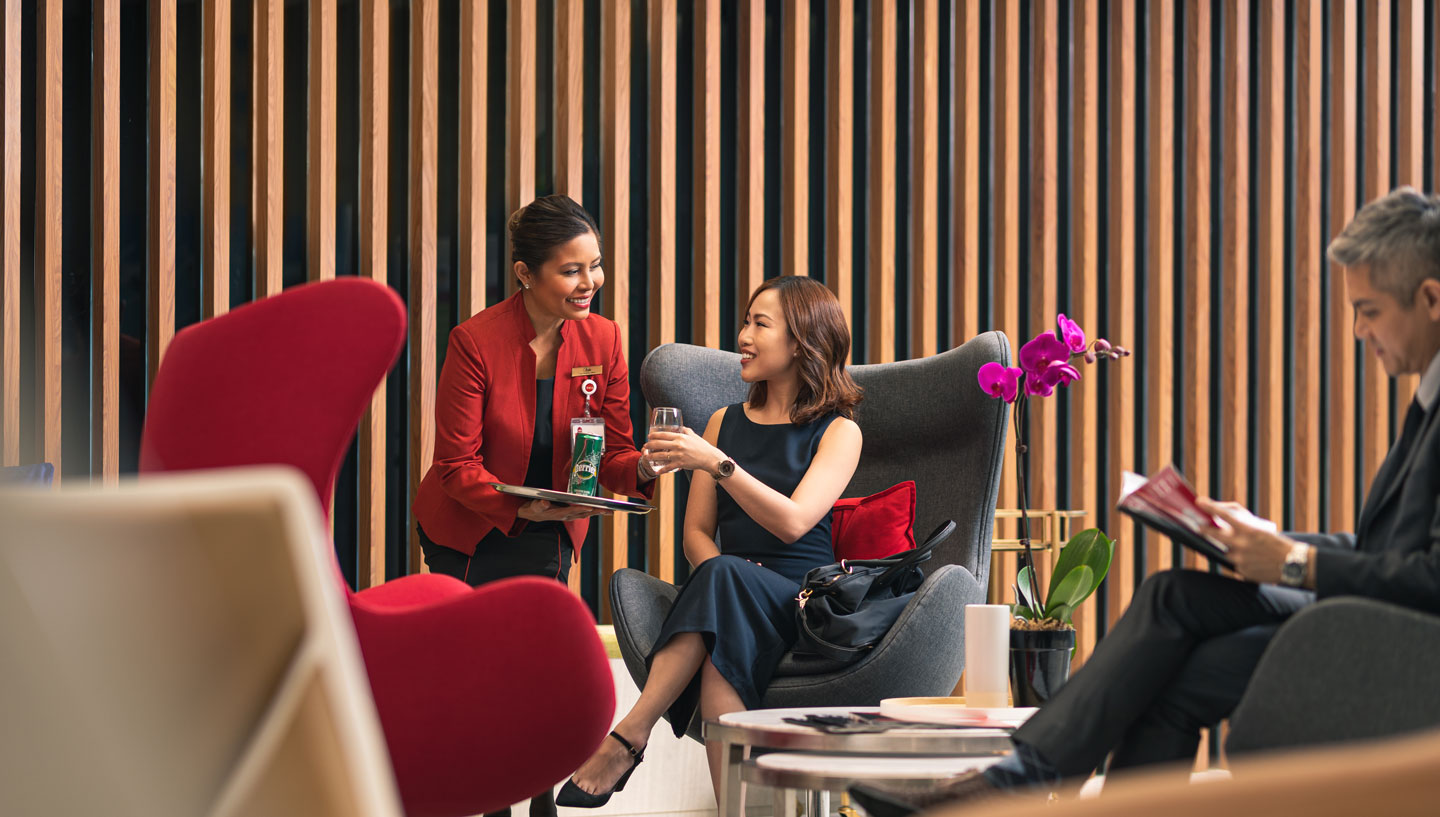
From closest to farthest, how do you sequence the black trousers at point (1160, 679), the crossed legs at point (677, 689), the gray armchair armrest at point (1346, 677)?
1. the gray armchair armrest at point (1346, 677)
2. the black trousers at point (1160, 679)
3. the crossed legs at point (677, 689)

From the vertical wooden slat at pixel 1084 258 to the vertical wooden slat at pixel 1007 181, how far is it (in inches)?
9.0

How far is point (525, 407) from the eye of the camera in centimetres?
312

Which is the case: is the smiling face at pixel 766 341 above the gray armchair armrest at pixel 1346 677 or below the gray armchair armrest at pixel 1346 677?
above

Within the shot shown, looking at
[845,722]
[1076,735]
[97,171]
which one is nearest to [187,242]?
[97,171]

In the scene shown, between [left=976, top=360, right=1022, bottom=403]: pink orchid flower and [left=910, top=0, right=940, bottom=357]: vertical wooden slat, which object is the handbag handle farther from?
[left=910, top=0, right=940, bottom=357]: vertical wooden slat

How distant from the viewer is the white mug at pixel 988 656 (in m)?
2.20

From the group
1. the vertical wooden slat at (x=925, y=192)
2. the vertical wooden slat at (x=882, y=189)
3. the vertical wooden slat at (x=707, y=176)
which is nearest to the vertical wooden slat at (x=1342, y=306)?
the vertical wooden slat at (x=925, y=192)

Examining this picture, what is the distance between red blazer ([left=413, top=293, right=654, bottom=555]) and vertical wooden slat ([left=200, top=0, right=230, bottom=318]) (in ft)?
4.10

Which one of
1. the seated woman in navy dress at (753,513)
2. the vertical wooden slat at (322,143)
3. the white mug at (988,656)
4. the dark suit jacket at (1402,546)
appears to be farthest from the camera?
the vertical wooden slat at (322,143)

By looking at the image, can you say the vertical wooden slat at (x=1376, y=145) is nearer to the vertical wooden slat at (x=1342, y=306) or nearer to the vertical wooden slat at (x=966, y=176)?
the vertical wooden slat at (x=1342, y=306)

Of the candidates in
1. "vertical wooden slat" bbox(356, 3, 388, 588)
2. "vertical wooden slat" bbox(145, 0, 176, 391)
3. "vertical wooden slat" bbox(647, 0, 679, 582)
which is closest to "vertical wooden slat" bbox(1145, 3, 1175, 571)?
"vertical wooden slat" bbox(647, 0, 679, 582)

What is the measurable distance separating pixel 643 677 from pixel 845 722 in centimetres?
92

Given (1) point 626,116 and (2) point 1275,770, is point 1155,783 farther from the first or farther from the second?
(1) point 626,116

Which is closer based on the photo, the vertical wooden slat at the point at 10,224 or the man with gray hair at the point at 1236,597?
the man with gray hair at the point at 1236,597
